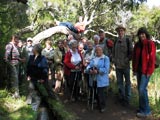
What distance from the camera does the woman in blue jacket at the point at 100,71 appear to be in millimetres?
9281

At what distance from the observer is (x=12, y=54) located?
893cm

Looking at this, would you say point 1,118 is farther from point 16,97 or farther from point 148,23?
point 148,23

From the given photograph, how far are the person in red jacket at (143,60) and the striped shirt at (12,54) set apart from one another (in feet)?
9.54

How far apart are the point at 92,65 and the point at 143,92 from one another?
61.8 inches

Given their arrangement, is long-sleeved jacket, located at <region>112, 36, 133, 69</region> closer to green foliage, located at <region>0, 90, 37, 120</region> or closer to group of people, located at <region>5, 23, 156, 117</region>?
group of people, located at <region>5, 23, 156, 117</region>

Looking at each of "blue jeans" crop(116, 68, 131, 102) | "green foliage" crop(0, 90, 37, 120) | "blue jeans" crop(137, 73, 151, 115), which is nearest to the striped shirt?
"green foliage" crop(0, 90, 37, 120)

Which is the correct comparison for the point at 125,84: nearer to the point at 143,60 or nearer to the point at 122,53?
the point at 122,53

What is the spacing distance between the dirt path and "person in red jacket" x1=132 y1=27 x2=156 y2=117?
0.44 meters

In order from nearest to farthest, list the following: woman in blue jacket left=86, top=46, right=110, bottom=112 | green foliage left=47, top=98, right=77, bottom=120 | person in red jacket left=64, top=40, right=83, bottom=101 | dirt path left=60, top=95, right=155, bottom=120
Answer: green foliage left=47, top=98, right=77, bottom=120 → dirt path left=60, top=95, right=155, bottom=120 → woman in blue jacket left=86, top=46, right=110, bottom=112 → person in red jacket left=64, top=40, right=83, bottom=101

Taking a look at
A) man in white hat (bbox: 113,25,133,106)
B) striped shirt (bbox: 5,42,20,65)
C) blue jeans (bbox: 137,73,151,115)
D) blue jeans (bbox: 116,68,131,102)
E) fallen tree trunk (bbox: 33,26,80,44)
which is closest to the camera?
blue jeans (bbox: 137,73,151,115)

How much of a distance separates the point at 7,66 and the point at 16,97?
1.26 m

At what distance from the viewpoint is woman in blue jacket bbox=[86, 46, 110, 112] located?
9.28 meters

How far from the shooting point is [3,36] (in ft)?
37.5

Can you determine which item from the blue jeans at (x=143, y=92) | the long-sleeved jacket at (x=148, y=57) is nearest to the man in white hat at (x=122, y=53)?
the blue jeans at (x=143, y=92)
